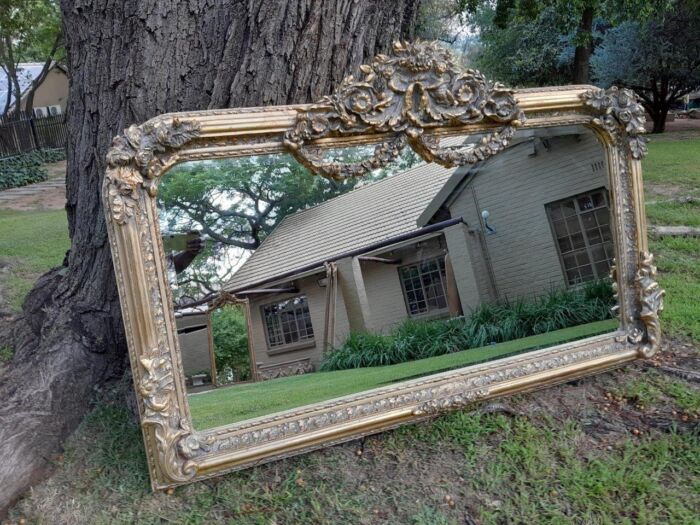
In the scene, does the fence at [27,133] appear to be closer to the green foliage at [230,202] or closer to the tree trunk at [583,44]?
the tree trunk at [583,44]

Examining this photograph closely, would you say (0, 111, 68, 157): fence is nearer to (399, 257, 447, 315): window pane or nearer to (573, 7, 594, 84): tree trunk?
(573, 7, 594, 84): tree trunk

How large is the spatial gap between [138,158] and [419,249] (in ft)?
4.28

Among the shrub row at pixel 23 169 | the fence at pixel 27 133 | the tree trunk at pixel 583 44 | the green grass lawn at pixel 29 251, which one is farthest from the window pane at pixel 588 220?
the fence at pixel 27 133

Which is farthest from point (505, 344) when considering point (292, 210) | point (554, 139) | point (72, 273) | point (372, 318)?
point (72, 273)

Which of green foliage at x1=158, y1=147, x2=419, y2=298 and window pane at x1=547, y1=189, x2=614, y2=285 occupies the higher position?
green foliage at x1=158, y1=147, x2=419, y2=298

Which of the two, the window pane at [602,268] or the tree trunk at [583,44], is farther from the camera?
the tree trunk at [583,44]

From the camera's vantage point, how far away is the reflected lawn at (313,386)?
8.60 feet

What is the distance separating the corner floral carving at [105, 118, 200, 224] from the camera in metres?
2.40

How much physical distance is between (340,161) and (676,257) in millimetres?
3327

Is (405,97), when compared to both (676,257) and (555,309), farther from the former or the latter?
(676,257)

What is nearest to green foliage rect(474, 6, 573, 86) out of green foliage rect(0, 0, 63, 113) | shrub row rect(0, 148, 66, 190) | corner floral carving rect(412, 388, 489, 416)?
green foliage rect(0, 0, 63, 113)

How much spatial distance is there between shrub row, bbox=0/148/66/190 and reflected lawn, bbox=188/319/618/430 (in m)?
16.4

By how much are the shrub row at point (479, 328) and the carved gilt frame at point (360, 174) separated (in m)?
0.12

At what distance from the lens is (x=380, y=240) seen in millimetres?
2938
